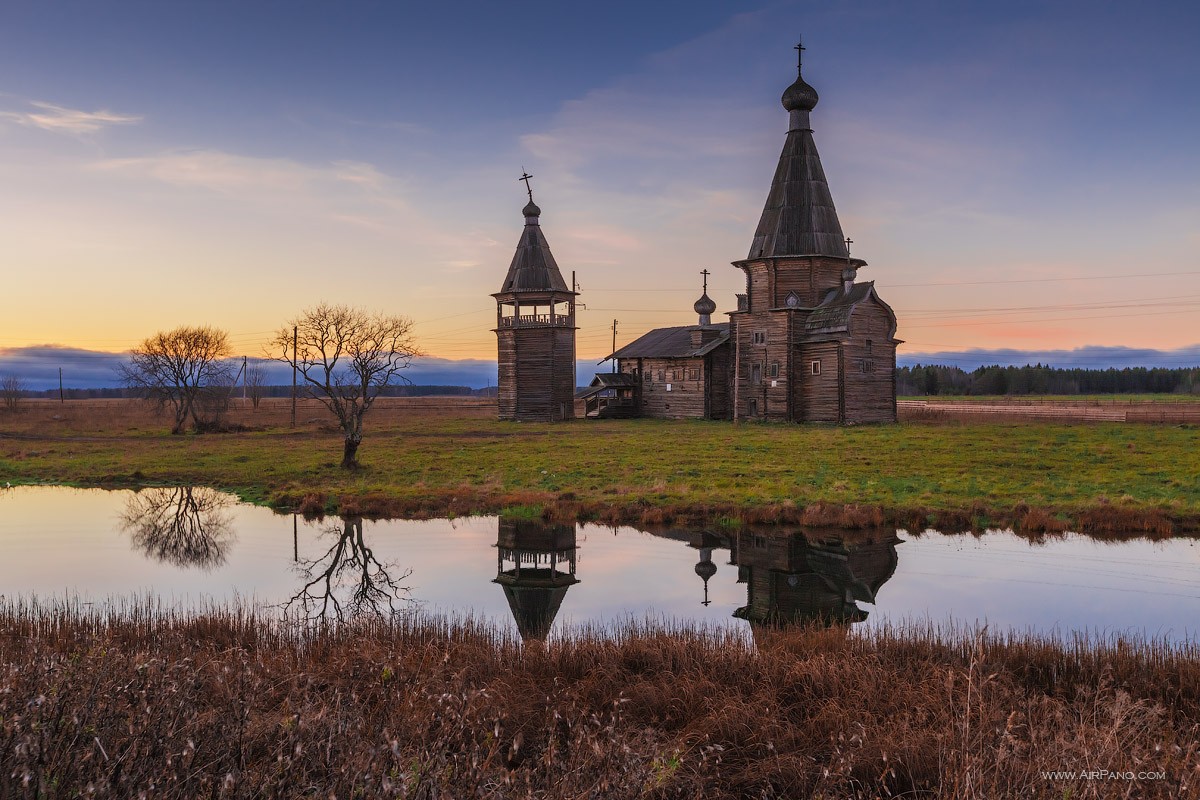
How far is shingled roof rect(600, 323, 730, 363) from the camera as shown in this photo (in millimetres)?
52250

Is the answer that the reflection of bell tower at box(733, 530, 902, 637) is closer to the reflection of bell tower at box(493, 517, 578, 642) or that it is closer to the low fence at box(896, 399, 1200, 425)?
the reflection of bell tower at box(493, 517, 578, 642)

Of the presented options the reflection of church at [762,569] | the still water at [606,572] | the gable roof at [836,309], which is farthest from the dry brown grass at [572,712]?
the gable roof at [836,309]

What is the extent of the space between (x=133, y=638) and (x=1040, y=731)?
30.3 ft

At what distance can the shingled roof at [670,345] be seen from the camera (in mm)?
52250

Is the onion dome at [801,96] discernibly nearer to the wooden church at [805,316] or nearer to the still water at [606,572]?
the wooden church at [805,316]

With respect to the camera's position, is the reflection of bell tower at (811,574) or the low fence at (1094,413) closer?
the reflection of bell tower at (811,574)

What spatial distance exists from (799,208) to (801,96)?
6525 mm

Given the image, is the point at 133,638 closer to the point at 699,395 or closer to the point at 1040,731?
the point at 1040,731

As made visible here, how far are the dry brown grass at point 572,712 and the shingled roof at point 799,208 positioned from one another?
124 ft

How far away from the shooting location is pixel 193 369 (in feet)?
170

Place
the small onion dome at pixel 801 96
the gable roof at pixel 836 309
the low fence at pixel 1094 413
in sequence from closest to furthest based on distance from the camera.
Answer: the gable roof at pixel 836 309 < the low fence at pixel 1094 413 < the small onion dome at pixel 801 96

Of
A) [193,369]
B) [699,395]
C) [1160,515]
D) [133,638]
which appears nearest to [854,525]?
[1160,515]

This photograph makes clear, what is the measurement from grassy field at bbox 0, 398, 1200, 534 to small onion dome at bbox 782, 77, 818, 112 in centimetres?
1855

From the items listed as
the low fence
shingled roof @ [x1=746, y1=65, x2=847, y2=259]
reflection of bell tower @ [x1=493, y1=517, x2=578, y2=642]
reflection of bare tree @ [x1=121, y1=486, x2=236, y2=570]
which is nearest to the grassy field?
reflection of bare tree @ [x1=121, y1=486, x2=236, y2=570]
